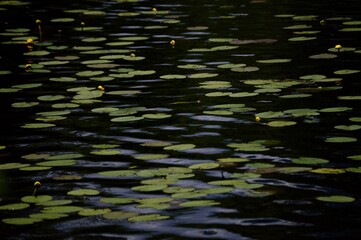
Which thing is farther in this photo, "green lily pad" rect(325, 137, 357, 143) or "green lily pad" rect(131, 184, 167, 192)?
"green lily pad" rect(325, 137, 357, 143)

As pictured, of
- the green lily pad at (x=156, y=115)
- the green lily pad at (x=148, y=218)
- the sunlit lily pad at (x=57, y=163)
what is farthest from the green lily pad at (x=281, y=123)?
the green lily pad at (x=148, y=218)

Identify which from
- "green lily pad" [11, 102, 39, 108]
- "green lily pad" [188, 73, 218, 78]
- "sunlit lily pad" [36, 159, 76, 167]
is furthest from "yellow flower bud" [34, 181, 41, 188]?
"green lily pad" [188, 73, 218, 78]

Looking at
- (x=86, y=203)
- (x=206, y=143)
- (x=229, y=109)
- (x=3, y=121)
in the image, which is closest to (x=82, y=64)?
(x=3, y=121)

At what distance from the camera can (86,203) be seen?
13.4 ft

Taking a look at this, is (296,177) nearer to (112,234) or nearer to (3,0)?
(112,234)

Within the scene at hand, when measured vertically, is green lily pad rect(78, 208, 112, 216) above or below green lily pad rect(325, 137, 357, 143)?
above

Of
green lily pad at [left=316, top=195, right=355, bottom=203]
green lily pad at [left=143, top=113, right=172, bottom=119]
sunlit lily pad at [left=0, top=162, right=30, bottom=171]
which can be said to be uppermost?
green lily pad at [left=143, top=113, right=172, bottom=119]

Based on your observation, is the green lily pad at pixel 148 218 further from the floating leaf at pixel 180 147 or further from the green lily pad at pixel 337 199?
the floating leaf at pixel 180 147

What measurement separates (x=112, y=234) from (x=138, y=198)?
45 cm

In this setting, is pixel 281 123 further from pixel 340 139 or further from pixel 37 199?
pixel 37 199

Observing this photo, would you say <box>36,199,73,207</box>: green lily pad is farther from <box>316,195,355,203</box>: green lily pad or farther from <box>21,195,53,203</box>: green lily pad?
<box>316,195,355,203</box>: green lily pad

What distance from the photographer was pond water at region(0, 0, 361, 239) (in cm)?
383

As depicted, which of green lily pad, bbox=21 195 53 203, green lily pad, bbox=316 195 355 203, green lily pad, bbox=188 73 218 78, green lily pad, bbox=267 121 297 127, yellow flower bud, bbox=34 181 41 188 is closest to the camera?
green lily pad, bbox=316 195 355 203

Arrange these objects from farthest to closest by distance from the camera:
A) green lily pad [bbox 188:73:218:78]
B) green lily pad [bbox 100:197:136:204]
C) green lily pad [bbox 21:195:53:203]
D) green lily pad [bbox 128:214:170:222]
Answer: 1. green lily pad [bbox 188:73:218:78]
2. green lily pad [bbox 21:195:53:203]
3. green lily pad [bbox 100:197:136:204]
4. green lily pad [bbox 128:214:170:222]
